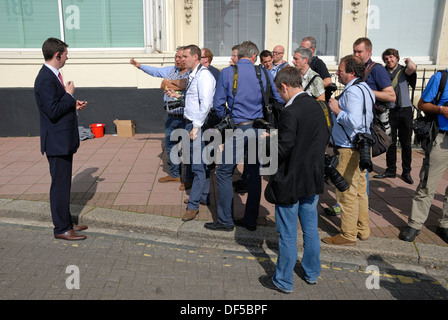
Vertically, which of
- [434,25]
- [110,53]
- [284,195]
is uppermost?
[434,25]

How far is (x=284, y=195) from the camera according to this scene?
333 centimetres

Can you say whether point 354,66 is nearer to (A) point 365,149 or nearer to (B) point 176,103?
(A) point 365,149

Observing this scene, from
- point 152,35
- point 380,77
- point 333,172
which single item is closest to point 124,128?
point 152,35

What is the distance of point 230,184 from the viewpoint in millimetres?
4480

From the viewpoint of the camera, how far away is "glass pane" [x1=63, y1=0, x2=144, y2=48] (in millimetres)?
9742

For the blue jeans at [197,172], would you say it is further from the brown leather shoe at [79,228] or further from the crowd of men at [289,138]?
A: the brown leather shoe at [79,228]

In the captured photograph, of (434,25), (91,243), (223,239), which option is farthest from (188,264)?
(434,25)

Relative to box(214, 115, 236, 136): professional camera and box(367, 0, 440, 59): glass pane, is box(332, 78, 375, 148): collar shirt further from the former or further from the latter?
box(367, 0, 440, 59): glass pane

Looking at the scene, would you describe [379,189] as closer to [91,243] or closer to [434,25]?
[91,243]

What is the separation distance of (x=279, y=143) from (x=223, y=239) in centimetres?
171

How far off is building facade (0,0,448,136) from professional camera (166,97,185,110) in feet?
13.2

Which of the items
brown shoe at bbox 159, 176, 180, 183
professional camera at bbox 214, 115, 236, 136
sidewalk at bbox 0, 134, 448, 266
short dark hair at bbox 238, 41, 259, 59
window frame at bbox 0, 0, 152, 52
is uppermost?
window frame at bbox 0, 0, 152, 52

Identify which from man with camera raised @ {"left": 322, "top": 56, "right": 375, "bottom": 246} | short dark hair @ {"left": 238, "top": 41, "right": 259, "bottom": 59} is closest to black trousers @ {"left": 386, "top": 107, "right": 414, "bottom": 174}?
man with camera raised @ {"left": 322, "top": 56, "right": 375, "bottom": 246}

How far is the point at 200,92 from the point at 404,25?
25.3 ft
